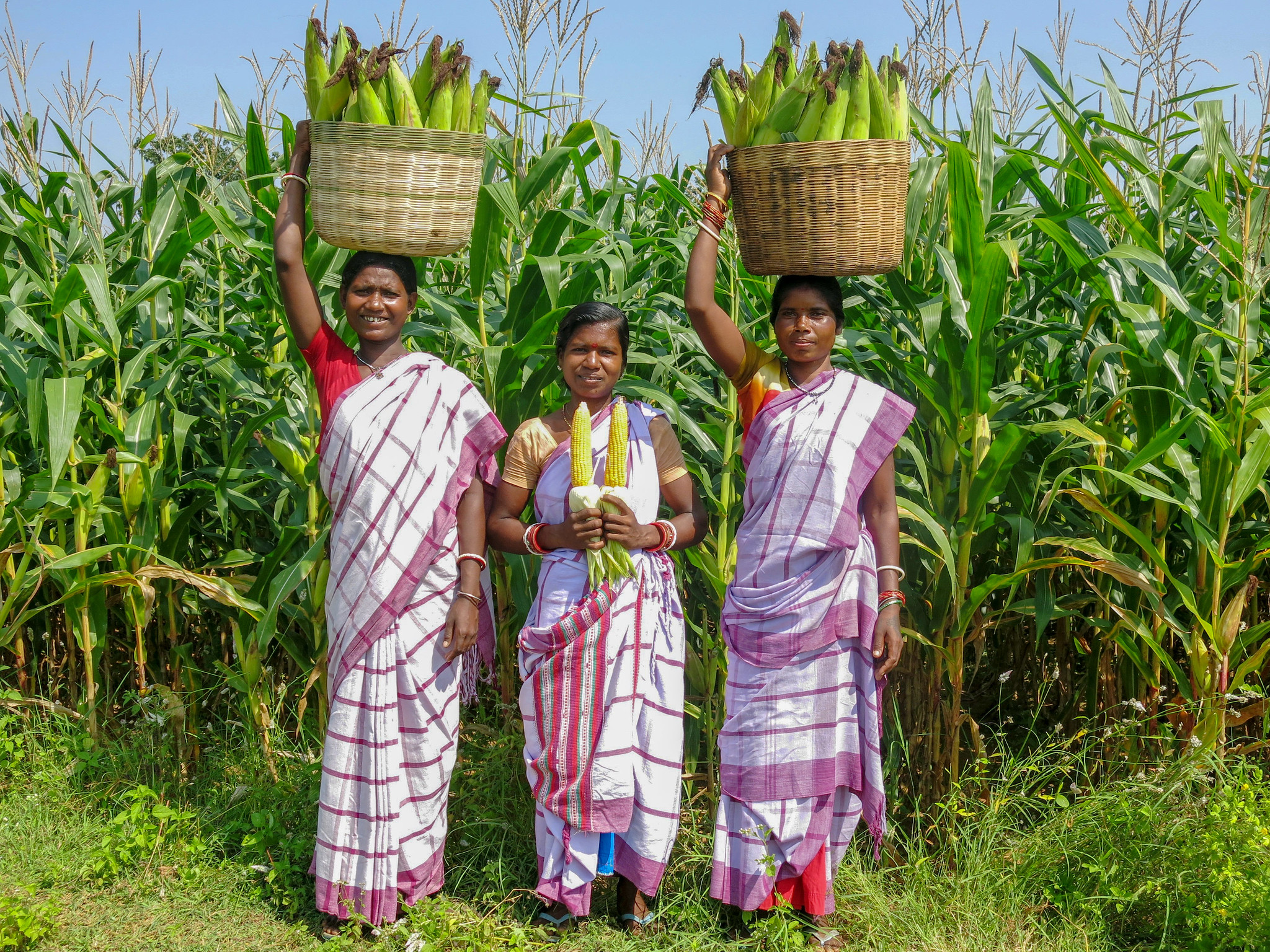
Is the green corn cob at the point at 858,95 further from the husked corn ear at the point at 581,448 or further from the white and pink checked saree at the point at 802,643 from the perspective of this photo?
the husked corn ear at the point at 581,448

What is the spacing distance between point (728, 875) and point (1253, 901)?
51.9 inches

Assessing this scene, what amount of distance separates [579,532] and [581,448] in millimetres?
233

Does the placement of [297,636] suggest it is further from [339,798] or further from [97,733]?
[339,798]

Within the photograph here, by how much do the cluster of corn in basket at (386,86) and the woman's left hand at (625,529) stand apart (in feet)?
3.65

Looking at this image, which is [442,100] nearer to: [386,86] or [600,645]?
[386,86]

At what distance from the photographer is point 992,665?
3.94 meters

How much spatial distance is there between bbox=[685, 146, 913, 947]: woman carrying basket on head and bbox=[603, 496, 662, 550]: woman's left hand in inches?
11.0

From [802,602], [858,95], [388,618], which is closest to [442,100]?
[858,95]

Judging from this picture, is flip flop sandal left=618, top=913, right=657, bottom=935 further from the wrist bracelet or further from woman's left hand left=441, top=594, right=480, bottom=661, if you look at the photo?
the wrist bracelet

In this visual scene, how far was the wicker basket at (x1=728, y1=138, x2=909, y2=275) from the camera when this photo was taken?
2.60 meters

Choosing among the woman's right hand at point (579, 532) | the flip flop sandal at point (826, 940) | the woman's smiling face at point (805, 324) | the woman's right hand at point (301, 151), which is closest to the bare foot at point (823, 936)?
the flip flop sandal at point (826, 940)

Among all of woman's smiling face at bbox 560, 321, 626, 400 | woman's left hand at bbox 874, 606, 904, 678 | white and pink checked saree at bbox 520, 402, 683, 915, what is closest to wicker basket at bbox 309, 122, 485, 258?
woman's smiling face at bbox 560, 321, 626, 400

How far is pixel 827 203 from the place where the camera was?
2.62 meters

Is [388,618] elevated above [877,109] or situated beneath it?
situated beneath
